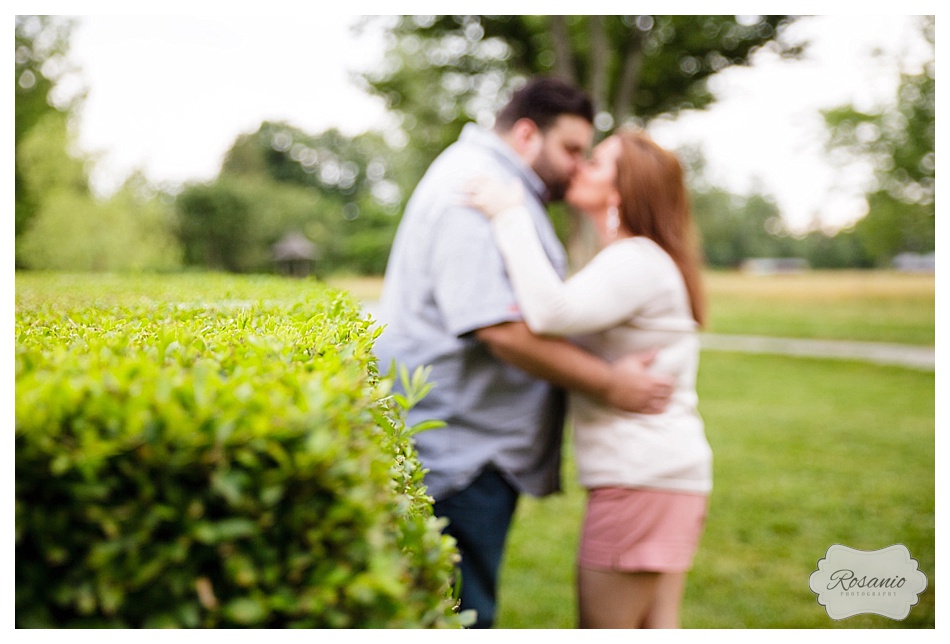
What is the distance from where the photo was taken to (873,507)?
6.84 meters

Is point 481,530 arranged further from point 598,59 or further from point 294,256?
point 294,256

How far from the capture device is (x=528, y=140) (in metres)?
3.40

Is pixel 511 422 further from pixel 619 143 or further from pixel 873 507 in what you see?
pixel 873 507

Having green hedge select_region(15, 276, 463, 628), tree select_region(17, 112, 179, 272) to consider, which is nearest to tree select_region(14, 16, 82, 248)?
tree select_region(17, 112, 179, 272)

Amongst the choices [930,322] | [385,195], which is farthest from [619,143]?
[385,195]

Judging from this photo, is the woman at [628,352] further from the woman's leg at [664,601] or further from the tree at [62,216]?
the tree at [62,216]

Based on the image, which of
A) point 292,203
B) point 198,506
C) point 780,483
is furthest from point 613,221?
point 292,203

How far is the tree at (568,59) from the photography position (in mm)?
10203

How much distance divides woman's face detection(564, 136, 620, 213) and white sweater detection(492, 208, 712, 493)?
32 cm

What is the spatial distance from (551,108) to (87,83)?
7.92 metres

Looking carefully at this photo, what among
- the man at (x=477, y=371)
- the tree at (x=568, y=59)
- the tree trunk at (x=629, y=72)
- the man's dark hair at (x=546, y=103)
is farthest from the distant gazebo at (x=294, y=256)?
the man at (x=477, y=371)

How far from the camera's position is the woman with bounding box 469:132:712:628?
274cm

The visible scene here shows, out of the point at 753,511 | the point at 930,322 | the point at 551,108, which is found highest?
the point at 551,108

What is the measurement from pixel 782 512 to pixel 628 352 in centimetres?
455
